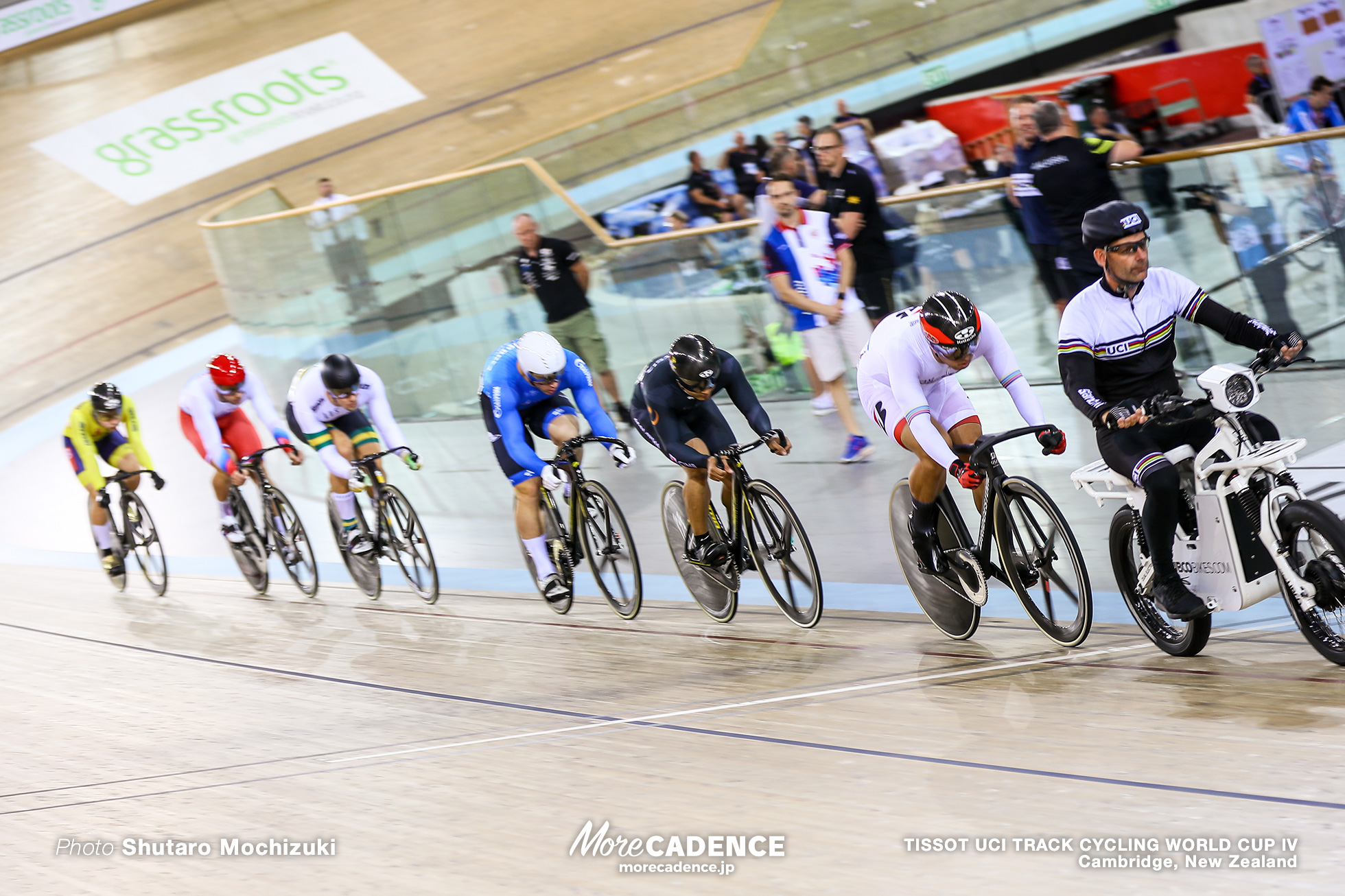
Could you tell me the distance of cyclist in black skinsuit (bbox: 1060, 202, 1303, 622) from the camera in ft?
10.6

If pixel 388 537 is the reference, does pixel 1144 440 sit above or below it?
above

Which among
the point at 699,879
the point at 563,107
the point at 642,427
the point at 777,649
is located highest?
the point at 563,107

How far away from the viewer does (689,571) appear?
17.1 ft

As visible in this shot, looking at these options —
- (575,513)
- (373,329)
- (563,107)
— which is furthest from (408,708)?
(563,107)

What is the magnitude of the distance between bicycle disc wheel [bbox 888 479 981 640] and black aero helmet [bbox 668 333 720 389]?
805 mm

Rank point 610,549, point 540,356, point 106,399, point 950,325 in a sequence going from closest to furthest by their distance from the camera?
point 950,325 < point 540,356 < point 610,549 < point 106,399

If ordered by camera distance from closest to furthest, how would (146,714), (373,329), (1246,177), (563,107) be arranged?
(146,714)
(1246,177)
(373,329)
(563,107)

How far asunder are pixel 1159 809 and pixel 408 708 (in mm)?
3019

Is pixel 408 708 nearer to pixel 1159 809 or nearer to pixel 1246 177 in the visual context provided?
pixel 1159 809

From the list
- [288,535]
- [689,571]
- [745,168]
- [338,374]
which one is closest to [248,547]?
[288,535]

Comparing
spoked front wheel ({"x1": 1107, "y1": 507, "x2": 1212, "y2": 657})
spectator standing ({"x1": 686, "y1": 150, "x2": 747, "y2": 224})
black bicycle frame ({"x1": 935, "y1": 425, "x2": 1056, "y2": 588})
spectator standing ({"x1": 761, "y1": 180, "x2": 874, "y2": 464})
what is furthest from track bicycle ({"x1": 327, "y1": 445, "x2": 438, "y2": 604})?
spectator standing ({"x1": 686, "y1": 150, "x2": 747, "y2": 224})

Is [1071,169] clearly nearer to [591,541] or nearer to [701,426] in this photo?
[701,426]

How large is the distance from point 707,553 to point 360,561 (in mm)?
2656

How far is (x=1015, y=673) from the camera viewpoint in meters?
3.82
